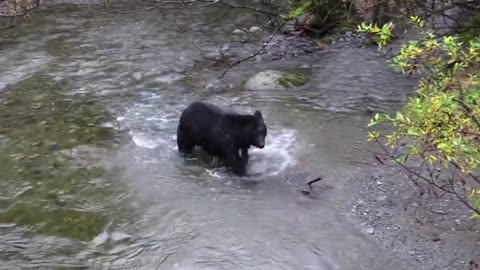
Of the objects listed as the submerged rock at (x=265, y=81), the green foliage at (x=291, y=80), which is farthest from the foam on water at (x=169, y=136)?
the green foliage at (x=291, y=80)

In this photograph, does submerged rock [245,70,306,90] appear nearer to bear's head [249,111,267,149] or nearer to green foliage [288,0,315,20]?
green foliage [288,0,315,20]

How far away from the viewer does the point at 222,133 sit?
766 centimetres

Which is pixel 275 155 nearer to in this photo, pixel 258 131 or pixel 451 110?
pixel 258 131

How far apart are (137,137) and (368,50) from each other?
5.54 metres

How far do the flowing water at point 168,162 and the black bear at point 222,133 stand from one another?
0.20 meters

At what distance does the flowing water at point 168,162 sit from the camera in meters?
6.26

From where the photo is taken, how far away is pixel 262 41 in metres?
13.4

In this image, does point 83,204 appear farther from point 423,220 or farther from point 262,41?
point 262,41

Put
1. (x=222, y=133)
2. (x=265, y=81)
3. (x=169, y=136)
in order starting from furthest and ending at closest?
(x=265, y=81), (x=169, y=136), (x=222, y=133)

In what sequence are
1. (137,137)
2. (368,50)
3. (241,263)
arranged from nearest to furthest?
(241,263) < (137,137) < (368,50)

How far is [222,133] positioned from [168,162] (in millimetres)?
930

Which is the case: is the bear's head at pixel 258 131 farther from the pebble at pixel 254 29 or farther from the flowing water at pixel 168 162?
the pebble at pixel 254 29

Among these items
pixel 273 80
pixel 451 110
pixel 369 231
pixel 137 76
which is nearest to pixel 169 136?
pixel 273 80

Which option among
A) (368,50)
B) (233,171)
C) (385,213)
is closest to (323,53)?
(368,50)
